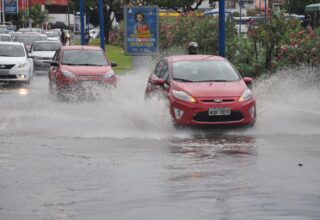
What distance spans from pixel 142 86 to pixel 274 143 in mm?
11588

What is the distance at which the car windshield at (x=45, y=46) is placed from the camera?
128 feet

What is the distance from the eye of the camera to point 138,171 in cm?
1062

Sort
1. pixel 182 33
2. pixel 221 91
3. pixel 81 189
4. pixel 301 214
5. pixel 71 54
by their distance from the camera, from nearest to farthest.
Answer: pixel 301 214
pixel 81 189
pixel 221 91
pixel 71 54
pixel 182 33

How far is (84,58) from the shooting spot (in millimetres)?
23891

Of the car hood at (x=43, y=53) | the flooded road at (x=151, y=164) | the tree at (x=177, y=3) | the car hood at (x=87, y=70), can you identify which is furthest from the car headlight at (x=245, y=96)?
the tree at (x=177, y=3)

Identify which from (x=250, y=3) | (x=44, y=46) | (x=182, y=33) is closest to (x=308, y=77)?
(x=182, y=33)

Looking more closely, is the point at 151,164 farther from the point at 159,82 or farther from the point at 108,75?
the point at 108,75

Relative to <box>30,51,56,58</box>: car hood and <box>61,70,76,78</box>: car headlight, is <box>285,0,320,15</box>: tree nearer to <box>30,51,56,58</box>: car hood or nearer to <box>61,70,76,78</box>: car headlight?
<box>30,51,56,58</box>: car hood

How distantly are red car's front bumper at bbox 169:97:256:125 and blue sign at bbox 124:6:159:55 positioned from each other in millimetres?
15037

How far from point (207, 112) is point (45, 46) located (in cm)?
2555

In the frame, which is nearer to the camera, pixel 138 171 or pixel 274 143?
pixel 138 171

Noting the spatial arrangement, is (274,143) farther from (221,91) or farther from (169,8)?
(169,8)

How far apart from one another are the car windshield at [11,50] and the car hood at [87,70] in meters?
6.04

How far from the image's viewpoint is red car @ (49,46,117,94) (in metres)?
22.3
